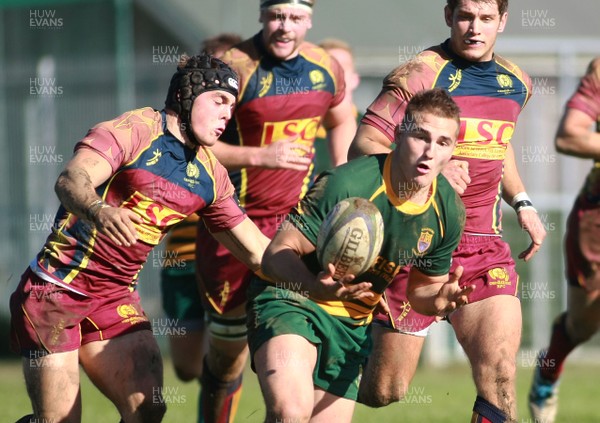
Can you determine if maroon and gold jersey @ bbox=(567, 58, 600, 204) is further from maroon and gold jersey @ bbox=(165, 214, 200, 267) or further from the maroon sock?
maroon and gold jersey @ bbox=(165, 214, 200, 267)

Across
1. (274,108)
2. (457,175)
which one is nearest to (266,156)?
(274,108)

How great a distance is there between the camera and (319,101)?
Answer: 7.57 meters

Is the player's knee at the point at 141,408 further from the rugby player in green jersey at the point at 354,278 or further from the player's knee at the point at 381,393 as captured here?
the player's knee at the point at 381,393

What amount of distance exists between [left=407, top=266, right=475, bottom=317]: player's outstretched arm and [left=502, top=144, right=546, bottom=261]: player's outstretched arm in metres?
0.73

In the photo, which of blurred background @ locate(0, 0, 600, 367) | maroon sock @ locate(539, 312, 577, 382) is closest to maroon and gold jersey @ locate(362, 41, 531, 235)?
maroon sock @ locate(539, 312, 577, 382)

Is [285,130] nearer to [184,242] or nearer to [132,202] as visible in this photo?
[184,242]

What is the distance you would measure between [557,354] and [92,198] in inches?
160

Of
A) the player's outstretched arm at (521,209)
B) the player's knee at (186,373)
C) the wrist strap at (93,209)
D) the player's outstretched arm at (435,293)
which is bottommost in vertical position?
the player's knee at (186,373)

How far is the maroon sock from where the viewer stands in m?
7.91

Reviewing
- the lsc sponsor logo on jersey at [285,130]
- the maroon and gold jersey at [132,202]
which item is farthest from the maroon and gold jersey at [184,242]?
the maroon and gold jersey at [132,202]

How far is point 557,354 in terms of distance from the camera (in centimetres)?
796

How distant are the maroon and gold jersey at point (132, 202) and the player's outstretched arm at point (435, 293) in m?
1.13

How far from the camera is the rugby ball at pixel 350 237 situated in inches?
197

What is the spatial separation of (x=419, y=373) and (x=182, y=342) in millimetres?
5165
